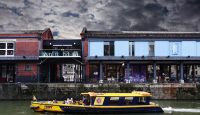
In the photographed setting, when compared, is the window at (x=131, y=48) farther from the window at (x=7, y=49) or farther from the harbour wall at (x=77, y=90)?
the window at (x=7, y=49)

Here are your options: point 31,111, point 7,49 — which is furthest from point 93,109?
point 7,49

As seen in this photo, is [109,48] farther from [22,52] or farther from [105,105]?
[105,105]

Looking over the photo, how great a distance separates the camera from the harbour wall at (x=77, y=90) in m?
64.8

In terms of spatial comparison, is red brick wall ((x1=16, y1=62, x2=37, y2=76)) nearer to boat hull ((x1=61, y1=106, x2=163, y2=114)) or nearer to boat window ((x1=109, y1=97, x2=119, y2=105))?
boat hull ((x1=61, y1=106, x2=163, y2=114))

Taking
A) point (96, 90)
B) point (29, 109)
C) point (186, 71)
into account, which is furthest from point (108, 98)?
point (186, 71)

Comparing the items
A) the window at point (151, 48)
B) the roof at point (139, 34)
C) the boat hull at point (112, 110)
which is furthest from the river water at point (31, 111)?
the roof at point (139, 34)

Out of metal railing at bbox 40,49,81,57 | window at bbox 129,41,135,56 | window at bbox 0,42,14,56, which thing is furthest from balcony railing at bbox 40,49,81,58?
window at bbox 129,41,135,56

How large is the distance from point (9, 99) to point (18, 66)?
296 inches

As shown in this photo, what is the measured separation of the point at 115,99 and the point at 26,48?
2572 cm

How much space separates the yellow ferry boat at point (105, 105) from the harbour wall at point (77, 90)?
15.3m

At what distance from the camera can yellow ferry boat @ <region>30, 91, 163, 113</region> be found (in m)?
48.0

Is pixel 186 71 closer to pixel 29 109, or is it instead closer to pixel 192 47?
pixel 192 47

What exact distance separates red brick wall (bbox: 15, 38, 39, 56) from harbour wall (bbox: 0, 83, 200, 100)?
264 inches

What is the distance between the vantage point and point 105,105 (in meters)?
48.7
